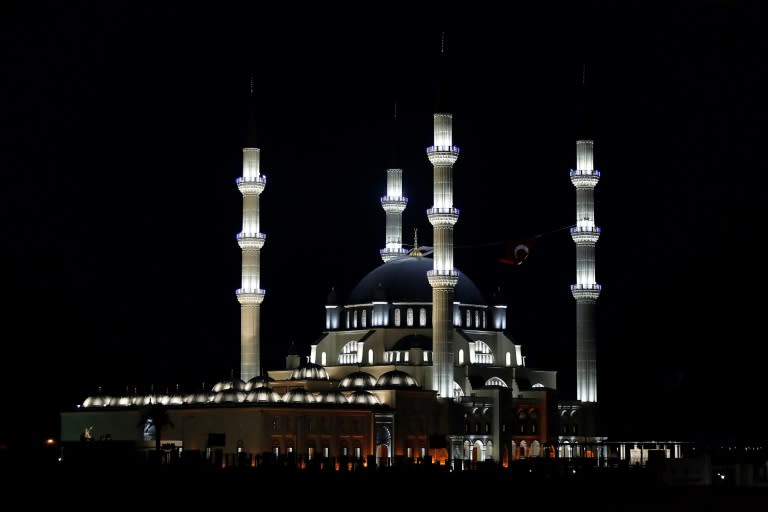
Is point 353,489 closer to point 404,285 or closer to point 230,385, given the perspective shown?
point 230,385

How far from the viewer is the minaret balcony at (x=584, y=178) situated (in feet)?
305

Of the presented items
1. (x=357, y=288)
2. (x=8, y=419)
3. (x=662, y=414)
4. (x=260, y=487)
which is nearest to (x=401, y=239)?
(x=357, y=288)

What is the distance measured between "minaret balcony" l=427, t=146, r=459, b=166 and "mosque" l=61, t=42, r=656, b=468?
0.27 ft

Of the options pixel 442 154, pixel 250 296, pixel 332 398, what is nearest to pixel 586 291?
pixel 442 154

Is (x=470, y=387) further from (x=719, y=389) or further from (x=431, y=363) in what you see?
(x=719, y=389)

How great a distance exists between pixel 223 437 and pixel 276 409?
9.00 meters

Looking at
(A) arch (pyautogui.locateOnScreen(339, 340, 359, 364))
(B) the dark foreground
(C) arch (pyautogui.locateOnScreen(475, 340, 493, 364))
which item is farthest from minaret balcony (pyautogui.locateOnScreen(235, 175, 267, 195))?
(B) the dark foreground

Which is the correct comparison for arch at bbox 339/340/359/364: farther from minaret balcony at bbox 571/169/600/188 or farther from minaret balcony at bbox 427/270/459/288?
minaret balcony at bbox 571/169/600/188

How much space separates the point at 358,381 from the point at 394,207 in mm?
13722

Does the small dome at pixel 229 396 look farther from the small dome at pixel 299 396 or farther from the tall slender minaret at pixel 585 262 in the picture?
the tall slender minaret at pixel 585 262

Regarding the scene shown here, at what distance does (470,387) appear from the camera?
3666 inches

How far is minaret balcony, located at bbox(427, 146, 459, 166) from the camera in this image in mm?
87438

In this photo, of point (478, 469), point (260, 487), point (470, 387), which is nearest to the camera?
point (260, 487)

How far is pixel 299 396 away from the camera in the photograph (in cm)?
8669
